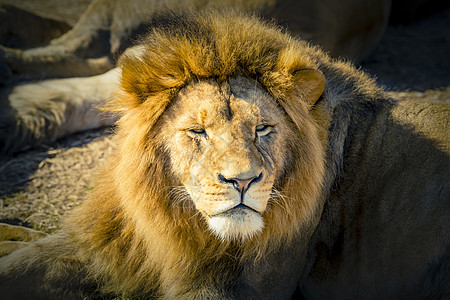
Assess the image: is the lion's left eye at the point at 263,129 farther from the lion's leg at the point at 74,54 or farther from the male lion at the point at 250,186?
the lion's leg at the point at 74,54

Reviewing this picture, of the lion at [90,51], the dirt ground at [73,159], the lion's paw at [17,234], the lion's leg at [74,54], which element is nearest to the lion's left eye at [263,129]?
the dirt ground at [73,159]

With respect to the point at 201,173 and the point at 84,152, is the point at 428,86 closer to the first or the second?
the point at 84,152

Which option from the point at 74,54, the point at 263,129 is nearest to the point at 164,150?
the point at 263,129

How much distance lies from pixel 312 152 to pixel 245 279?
76 cm

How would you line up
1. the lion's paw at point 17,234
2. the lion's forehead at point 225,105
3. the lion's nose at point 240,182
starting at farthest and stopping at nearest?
the lion's paw at point 17,234 < the lion's forehead at point 225,105 < the lion's nose at point 240,182

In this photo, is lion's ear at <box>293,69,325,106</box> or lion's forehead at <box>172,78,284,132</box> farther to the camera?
lion's ear at <box>293,69,325,106</box>

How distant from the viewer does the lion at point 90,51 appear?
16.5 feet

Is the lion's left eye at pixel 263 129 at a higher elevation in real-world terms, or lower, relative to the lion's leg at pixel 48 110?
higher

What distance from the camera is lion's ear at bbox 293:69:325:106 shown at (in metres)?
2.49

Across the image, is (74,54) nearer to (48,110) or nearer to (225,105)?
(48,110)

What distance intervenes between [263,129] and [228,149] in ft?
0.89

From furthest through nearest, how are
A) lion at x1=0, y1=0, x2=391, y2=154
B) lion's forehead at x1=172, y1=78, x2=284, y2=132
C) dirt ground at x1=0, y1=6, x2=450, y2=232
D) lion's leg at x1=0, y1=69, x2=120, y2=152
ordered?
lion at x1=0, y1=0, x2=391, y2=154
lion's leg at x1=0, y1=69, x2=120, y2=152
dirt ground at x1=0, y1=6, x2=450, y2=232
lion's forehead at x1=172, y1=78, x2=284, y2=132

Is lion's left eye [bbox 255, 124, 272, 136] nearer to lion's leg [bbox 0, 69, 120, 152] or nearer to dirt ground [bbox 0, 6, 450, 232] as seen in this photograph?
dirt ground [bbox 0, 6, 450, 232]

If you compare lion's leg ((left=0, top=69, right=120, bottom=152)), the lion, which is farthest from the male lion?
the lion
